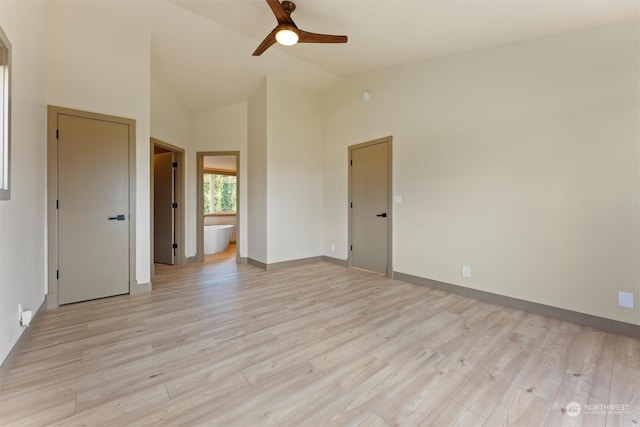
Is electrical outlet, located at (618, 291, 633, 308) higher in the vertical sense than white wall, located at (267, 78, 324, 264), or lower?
lower

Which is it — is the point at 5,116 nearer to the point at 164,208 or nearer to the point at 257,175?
the point at 257,175

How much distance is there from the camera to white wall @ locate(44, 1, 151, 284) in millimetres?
2770

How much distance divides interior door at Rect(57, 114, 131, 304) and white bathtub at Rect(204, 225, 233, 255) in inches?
111

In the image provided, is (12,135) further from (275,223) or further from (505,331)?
(505,331)

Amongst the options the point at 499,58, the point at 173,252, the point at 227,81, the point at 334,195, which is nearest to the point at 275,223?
the point at 334,195

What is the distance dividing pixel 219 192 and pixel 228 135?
11.8 ft

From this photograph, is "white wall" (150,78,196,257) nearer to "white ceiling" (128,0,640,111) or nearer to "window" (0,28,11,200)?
"white ceiling" (128,0,640,111)

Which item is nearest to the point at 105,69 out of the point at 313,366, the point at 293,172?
the point at 293,172

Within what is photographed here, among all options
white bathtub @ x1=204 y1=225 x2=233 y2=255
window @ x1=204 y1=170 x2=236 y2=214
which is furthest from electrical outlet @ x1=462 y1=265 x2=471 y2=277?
window @ x1=204 y1=170 x2=236 y2=214

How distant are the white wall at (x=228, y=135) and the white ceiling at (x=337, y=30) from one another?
2.06 ft

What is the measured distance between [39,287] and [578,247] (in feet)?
16.4

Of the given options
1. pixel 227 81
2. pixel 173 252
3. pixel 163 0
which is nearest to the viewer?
pixel 163 0

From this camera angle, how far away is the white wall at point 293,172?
178 inches

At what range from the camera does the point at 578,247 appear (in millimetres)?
2578
